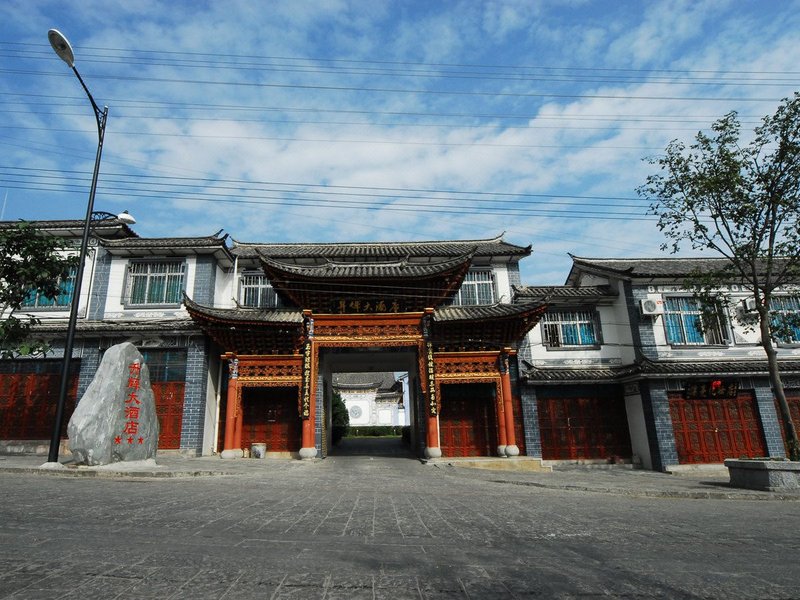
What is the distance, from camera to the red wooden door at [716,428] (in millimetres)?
16781

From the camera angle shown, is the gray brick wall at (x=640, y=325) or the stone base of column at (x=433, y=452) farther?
the gray brick wall at (x=640, y=325)

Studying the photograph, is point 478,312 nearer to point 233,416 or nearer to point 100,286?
point 233,416

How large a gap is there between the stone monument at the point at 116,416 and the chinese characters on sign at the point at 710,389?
59.8ft

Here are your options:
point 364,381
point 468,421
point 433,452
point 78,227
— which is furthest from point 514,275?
point 364,381

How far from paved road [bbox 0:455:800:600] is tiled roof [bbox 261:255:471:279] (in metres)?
8.87

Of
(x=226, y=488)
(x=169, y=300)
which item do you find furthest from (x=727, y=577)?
(x=169, y=300)

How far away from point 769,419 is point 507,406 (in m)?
9.97

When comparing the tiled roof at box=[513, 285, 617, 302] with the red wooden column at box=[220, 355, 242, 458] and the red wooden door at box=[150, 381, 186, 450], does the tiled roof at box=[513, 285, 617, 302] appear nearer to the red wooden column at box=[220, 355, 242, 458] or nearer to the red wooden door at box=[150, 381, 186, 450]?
the red wooden column at box=[220, 355, 242, 458]

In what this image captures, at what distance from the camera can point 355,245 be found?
22.2 metres

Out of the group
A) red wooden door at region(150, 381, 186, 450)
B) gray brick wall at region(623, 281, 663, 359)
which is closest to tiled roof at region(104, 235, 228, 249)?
red wooden door at region(150, 381, 186, 450)

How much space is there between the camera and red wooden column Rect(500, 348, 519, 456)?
1594cm

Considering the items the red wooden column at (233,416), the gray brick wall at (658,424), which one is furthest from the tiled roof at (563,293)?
the red wooden column at (233,416)

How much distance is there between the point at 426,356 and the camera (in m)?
16.4

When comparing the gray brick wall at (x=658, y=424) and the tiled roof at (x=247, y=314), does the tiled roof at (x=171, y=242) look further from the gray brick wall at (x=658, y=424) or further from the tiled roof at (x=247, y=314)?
the gray brick wall at (x=658, y=424)
